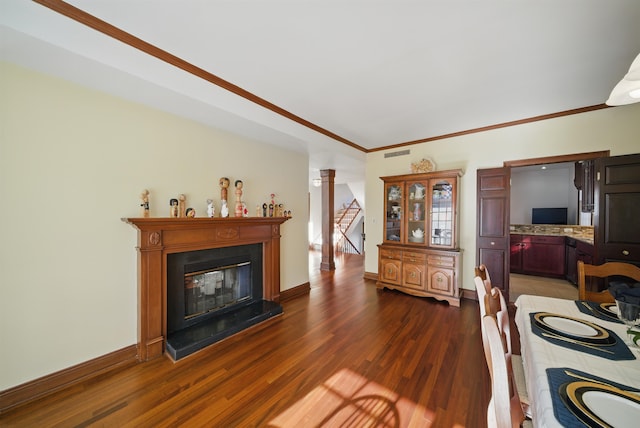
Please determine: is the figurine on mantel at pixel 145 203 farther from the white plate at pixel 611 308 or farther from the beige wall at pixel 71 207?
the white plate at pixel 611 308

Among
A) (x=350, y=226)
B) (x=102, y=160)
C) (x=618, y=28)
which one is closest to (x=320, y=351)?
(x=102, y=160)

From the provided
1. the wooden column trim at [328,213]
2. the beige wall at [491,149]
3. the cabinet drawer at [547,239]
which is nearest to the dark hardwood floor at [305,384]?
the beige wall at [491,149]

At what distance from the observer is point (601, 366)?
1007mm

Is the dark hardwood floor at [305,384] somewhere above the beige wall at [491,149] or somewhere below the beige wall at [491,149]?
below

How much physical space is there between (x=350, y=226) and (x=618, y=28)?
7.13 m

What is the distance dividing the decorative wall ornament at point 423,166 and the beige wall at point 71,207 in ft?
11.2

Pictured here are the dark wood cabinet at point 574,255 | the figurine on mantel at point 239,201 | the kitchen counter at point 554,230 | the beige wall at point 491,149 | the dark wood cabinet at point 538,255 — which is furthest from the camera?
the dark wood cabinet at point 538,255

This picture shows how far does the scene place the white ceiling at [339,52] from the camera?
1.47 metres

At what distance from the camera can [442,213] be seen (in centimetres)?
372

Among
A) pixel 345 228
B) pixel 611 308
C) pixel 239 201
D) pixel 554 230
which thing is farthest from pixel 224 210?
pixel 554 230

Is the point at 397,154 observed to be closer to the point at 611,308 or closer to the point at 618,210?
the point at 618,210

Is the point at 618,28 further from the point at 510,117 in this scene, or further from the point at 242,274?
the point at 242,274

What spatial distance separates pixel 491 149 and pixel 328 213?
10.6ft

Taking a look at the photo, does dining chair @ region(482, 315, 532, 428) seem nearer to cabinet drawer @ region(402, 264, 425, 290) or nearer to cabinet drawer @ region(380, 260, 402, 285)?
cabinet drawer @ region(402, 264, 425, 290)
